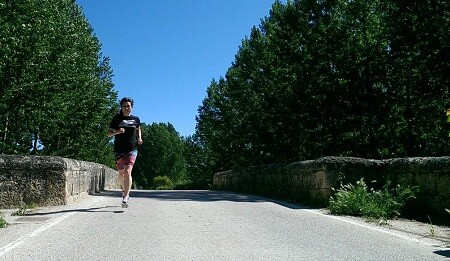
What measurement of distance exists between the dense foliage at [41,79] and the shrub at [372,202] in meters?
12.4

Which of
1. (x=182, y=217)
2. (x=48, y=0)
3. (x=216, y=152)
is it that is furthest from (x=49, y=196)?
(x=216, y=152)

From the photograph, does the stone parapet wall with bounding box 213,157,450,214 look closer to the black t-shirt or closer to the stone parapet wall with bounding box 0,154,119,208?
the black t-shirt

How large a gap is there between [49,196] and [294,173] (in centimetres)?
589

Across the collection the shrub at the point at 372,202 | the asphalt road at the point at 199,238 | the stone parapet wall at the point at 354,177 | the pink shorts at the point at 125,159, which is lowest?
the asphalt road at the point at 199,238

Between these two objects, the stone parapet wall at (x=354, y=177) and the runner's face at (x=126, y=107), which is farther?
the runner's face at (x=126, y=107)

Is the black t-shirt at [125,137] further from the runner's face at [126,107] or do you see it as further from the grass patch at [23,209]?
the grass patch at [23,209]

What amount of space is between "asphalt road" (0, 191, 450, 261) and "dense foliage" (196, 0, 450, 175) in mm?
11959

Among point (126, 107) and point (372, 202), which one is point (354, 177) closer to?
point (372, 202)

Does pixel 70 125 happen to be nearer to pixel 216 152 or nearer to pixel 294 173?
pixel 216 152

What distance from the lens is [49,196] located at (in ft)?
27.5

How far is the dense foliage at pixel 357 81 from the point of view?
55.8ft

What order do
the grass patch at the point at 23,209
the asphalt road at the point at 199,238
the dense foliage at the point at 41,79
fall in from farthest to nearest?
the dense foliage at the point at 41,79
the grass patch at the point at 23,209
the asphalt road at the point at 199,238

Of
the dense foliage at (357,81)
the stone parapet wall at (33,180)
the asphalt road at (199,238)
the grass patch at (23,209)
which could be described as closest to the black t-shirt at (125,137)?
the asphalt road at (199,238)

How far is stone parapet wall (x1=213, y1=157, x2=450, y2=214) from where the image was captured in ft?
24.3
